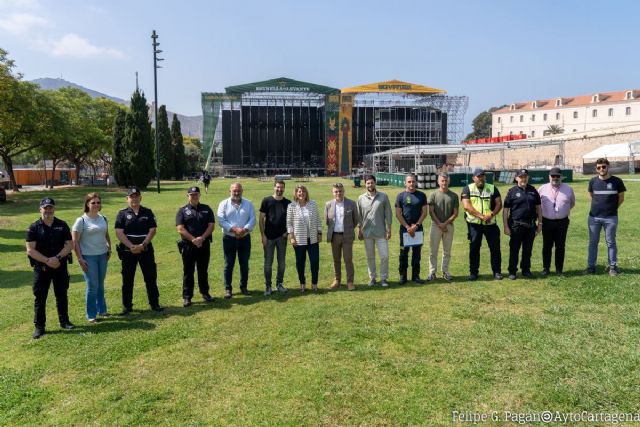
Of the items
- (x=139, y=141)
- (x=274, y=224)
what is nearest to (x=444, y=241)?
(x=274, y=224)

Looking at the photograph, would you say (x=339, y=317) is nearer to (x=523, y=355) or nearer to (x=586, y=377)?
(x=523, y=355)

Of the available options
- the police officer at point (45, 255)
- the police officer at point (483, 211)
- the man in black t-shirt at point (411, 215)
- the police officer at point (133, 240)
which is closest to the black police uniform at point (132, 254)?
the police officer at point (133, 240)

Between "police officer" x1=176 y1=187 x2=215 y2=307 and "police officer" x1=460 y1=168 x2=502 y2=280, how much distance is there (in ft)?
11.9

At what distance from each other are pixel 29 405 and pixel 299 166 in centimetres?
5798

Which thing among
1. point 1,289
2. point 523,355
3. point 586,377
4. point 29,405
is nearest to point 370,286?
point 523,355

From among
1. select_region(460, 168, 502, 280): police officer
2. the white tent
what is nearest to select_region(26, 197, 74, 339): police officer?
select_region(460, 168, 502, 280): police officer

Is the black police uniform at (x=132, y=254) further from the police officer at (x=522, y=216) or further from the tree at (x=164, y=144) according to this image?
the tree at (x=164, y=144)

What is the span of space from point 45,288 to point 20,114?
77.1 ft

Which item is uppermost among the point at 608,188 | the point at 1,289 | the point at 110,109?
the point at 110,109

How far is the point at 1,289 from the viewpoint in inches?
282

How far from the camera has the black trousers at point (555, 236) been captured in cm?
640

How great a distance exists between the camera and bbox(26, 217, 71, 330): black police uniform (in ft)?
15.9

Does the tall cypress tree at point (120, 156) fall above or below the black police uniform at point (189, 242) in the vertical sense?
above

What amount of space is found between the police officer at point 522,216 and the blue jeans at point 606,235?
0.78m
